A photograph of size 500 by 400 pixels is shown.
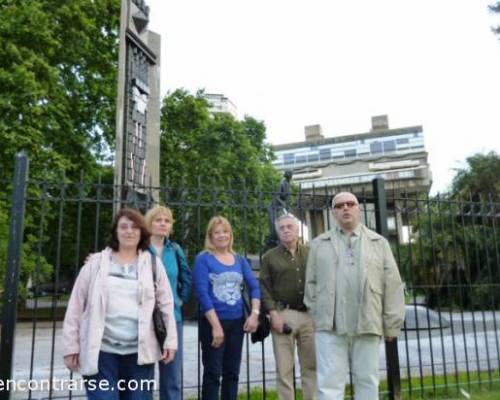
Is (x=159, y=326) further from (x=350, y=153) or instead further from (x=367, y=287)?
(x=350, y=153)

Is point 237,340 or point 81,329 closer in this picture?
point 81,329

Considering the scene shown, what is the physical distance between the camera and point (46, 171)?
12852 mm

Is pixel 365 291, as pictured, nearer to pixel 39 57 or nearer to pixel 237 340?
pixel 237 340

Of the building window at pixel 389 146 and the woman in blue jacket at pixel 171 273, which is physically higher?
the building window at pixel 389 146

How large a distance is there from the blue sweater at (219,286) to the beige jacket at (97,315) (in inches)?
21.4

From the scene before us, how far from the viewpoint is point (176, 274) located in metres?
3.68

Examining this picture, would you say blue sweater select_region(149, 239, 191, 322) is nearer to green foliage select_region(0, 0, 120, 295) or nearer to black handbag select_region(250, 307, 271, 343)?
black handbag select_region(250, 307, 271, 343)

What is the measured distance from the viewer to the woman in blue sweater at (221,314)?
3.53 m

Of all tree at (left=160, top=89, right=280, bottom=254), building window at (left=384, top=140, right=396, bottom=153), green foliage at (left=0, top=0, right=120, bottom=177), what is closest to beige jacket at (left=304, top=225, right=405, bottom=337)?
green foliage at (left=0, top=0, right=120, bottom=177)

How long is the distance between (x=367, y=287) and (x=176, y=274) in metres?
1.42

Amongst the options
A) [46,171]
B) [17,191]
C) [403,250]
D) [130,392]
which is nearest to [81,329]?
[130,392]

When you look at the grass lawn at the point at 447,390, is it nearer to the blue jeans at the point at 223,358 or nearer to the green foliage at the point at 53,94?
the blue jeans at the point at 223,358

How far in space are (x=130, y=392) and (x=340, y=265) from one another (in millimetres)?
1652

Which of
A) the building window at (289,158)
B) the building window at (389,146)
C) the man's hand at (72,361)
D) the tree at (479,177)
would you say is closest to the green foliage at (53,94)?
the man's hand at (72,361)
